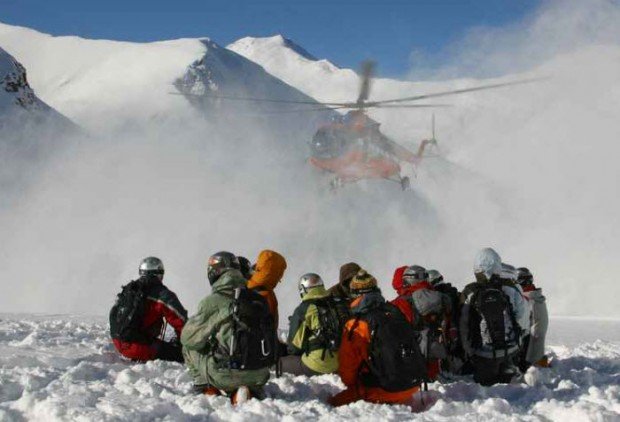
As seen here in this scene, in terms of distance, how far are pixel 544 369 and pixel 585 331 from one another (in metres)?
8.56

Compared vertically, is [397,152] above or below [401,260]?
above

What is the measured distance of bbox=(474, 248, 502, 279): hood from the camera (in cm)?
660

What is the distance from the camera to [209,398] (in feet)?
16.9

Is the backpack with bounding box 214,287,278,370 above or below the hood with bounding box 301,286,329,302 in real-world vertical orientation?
below

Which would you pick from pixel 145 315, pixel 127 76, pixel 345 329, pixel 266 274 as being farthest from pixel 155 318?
pixel 127 76

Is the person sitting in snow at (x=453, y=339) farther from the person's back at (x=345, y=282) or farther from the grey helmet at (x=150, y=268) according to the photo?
the grey helmet at (x=150, y=268)

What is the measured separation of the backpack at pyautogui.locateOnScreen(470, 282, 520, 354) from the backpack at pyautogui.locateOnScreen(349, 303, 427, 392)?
140 cm

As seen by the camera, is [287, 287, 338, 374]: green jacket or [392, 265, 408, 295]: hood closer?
[287, 287, 338, 374]: green jacket

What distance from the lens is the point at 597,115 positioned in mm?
55062

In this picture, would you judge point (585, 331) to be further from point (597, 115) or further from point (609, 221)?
point (597, 115)

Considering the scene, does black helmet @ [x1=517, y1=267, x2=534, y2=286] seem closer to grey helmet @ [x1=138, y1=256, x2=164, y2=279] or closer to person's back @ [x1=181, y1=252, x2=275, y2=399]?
person's back @ [x1=181, y1=252, x2=275, y2=399]

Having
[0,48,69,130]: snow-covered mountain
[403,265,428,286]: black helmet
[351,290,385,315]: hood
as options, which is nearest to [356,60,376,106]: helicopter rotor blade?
[403,265,428,286]: black helmet

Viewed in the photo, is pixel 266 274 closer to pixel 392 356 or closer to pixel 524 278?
pixel 392 356

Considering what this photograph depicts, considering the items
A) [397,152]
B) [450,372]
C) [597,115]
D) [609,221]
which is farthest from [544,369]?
[597,115]
